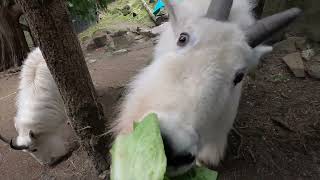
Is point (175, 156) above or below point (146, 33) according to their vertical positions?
above

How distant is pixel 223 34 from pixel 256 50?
1.51 ft

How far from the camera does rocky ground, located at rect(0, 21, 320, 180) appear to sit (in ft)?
13.8

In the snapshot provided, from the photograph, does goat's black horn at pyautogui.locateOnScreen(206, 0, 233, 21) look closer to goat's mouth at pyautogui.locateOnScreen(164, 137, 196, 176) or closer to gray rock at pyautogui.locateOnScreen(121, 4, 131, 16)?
goat's mouth at pyautogui.locateOnScreen(164, 137, 196, 176)

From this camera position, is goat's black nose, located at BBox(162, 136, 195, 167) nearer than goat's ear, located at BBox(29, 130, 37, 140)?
Yes

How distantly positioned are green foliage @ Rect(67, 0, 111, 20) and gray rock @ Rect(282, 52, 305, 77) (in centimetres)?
389

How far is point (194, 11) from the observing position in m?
3.38

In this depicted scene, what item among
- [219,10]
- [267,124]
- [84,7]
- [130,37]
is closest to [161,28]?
[84,7]

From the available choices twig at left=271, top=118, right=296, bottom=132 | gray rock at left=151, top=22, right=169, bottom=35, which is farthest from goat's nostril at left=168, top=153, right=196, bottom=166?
twig at left=271, top=118, right=296, bottom=132

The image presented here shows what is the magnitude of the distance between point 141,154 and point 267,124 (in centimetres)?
322

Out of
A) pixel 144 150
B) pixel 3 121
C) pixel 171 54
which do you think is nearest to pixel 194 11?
pixel 171 54

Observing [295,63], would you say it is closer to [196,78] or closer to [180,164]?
[196,78]

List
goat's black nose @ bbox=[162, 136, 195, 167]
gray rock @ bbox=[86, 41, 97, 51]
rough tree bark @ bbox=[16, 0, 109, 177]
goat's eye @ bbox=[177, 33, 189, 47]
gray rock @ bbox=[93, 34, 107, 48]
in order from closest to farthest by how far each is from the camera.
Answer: goat's black nose @ bbox=[162, 136, 195, 167]
rough tree bark @ bbox=[16, 0, 109, 177]
goat's eye @ bbox=[177, 33, 189, 47]
gray rock @ bbox=[86, 41, 97, 51]
gray rock @ bbox=[93, 34, 107, 48]

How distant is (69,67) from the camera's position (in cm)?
297

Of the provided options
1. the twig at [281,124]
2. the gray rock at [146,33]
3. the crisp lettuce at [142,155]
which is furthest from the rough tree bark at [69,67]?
the gray rock at [146,33]
